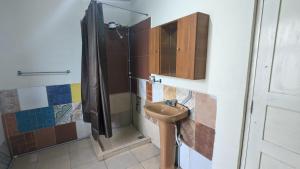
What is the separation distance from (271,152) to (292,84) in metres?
0.49

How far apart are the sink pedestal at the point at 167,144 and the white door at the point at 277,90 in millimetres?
794

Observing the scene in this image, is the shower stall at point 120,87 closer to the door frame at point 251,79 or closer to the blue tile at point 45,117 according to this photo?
the blue tile at point 45,117

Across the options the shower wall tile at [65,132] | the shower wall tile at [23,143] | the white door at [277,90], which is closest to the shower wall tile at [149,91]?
the shower wall tile at [65,132]

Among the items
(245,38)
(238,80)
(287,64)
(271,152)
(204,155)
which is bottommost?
(204,155)

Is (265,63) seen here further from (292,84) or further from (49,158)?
(49,158)

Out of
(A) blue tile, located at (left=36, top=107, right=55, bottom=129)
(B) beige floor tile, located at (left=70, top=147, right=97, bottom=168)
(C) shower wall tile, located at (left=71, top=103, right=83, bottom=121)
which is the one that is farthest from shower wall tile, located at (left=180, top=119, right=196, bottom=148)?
(A) blue tile, located at (left=36, top=107, right=55, bottom=129)

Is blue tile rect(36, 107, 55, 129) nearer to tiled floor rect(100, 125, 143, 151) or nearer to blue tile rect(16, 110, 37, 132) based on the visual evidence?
blue tile rect(16, 110, 37, 132)

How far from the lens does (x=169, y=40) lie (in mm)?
1877

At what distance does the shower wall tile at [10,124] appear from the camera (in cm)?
207

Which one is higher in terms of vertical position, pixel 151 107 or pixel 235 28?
pixel 235 28

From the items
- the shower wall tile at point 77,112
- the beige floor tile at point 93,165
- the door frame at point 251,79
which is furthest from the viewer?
the shower wall tile at point 77,112

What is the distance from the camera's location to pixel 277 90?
3.28ft

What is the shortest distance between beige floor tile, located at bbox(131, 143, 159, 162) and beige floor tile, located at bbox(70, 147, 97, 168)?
584 mm

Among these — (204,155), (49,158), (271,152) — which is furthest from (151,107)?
(49,158)
